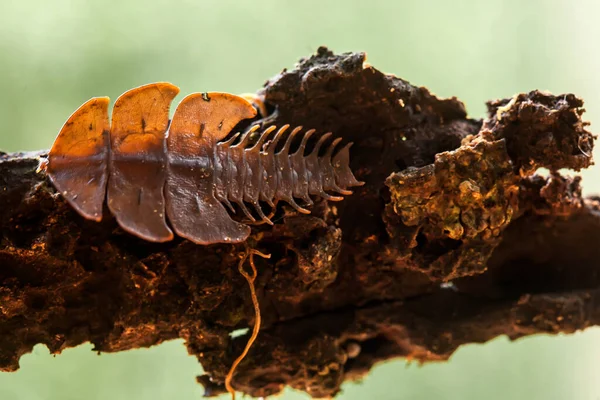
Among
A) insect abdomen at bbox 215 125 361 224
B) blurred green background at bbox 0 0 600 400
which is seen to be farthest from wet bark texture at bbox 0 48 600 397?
blurred green background at bbox 0 0 600 400

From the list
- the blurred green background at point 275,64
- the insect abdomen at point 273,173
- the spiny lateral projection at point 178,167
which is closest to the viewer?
the spiny lateral projection at point 178,167

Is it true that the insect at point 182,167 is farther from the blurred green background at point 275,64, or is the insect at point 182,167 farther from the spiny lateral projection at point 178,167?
the blurred green background at point 275,64

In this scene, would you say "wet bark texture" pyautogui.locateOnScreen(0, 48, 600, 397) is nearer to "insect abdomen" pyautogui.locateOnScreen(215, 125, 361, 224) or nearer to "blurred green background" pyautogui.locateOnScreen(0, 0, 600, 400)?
"insect abdomen" pyautogui.locateOnScreen(215, 125, 361, 224)

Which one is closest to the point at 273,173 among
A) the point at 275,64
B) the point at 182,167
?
the point at 182,167

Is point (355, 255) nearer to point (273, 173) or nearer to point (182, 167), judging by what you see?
point (273, 173)

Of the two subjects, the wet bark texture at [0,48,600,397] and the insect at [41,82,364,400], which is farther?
the wet bark texture at [0,48,600,397]

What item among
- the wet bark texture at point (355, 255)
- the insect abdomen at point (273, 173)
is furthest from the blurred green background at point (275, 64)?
the insect abdomen at point (273, 173)
